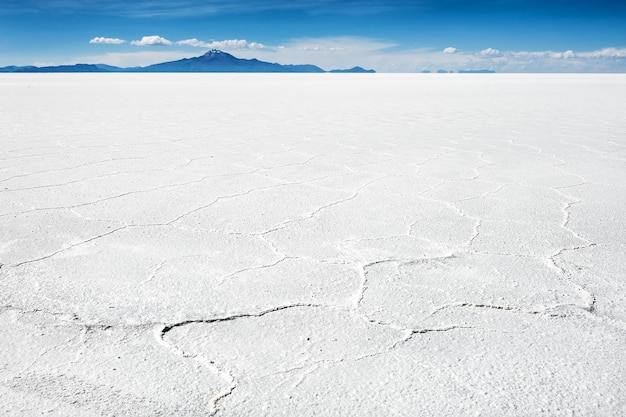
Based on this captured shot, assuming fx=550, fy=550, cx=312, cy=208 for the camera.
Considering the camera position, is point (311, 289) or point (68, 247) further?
point (68, 247)

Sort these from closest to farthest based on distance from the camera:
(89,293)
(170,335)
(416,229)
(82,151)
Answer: (170,335), (89,293), (416,229), (82,151)

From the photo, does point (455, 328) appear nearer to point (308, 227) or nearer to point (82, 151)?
point (308, 227)

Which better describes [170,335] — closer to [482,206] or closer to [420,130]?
[482,206]

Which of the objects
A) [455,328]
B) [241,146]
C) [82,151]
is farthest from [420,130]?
[455,328]

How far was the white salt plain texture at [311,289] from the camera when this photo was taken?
3.34 feet

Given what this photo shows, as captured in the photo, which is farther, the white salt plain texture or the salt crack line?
the salt crack line

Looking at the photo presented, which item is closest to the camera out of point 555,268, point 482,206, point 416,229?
point 555,268

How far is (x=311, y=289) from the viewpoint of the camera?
150 cm

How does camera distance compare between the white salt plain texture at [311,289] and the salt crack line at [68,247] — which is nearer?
the white salt plain texture at [311,289]

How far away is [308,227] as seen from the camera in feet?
6.85

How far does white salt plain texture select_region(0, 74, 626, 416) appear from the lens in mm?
1018

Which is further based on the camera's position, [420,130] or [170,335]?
[420,130]

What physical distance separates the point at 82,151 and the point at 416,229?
276cm

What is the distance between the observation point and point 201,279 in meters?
1.56
